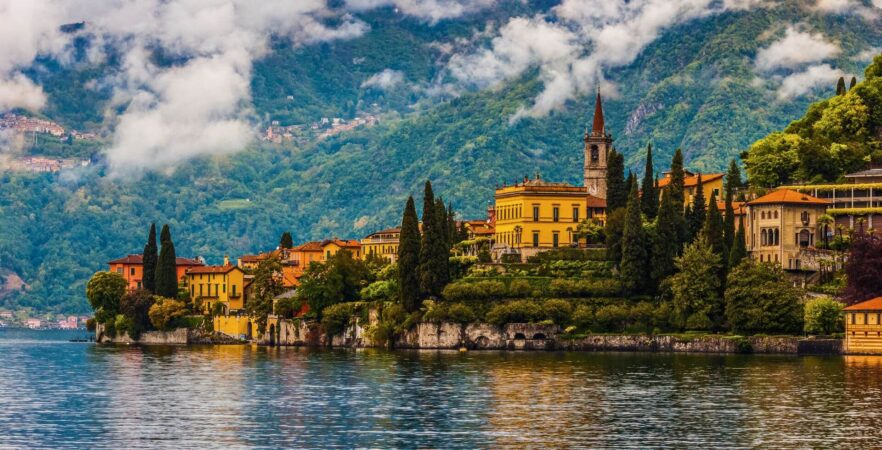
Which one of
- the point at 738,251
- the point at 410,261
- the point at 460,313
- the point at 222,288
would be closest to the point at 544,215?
the point at 410,261

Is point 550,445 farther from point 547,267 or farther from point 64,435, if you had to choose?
point 547,267

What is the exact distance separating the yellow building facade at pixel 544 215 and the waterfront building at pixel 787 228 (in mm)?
16084

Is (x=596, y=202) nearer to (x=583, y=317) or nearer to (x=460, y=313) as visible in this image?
(x=583, y=317)

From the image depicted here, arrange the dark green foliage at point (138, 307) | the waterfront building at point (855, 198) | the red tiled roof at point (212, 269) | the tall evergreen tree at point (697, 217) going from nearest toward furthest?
1. the tall evergreen tree at point (697, 217)
2. the waterfront building at point (855, 198)
3. the dark green foliage at point (138, 307)
4. the red tiled roof at point (212, 269)

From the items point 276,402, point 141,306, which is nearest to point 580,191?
point 141,306

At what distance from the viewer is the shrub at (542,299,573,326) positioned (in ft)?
442

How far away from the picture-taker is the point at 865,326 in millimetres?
119312

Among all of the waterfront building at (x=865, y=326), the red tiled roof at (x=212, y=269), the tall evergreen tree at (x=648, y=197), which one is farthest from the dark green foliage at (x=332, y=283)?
the waterfront building at (x=865, y=326)

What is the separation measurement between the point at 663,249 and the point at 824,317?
16.4 m

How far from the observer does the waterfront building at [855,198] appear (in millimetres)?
143625

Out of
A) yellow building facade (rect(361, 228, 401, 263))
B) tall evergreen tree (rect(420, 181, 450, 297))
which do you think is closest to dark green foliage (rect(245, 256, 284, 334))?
tall evergreen tree (rect(420, 181, 450, 297))

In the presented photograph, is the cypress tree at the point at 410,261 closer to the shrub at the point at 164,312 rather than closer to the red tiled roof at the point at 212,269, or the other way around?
the shrub at the point at 164,312

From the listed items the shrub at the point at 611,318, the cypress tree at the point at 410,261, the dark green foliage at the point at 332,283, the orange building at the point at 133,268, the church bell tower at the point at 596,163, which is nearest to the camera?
the shrub at the point at 611,318

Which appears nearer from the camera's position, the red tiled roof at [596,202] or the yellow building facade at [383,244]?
the red tiled roof at [596,202]
